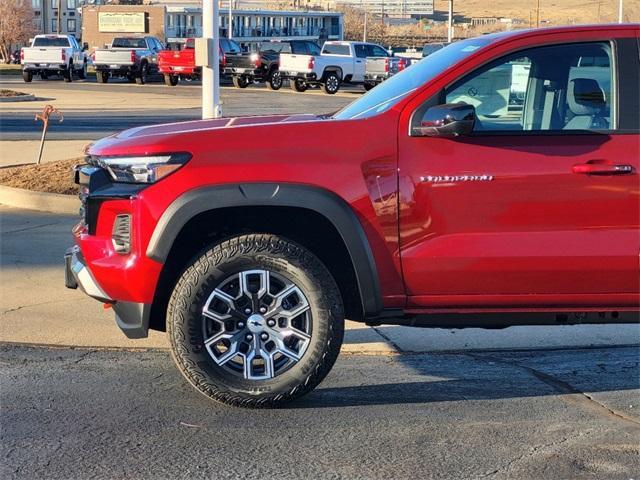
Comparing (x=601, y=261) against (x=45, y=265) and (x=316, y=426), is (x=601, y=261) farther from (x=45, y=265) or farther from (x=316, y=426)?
(x=45, y=265)

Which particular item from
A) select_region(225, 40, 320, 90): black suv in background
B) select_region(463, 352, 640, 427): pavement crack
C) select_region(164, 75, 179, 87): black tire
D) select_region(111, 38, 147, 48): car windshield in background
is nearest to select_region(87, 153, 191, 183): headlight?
select_region(463, 352, 640, 427): pavement crack

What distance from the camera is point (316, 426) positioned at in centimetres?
505

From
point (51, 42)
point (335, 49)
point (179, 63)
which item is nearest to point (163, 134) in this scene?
point (335, 49)

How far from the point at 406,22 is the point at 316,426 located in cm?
9499

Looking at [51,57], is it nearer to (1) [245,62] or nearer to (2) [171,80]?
(2) [171,80]

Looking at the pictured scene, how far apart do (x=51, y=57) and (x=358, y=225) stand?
37623 millimetres

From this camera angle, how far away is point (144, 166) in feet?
16.7

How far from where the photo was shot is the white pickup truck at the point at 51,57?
3994cm

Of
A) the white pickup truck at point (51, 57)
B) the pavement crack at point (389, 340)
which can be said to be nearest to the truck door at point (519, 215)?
the pavement crack at point (389, 340)

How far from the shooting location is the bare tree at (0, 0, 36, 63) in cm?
6800

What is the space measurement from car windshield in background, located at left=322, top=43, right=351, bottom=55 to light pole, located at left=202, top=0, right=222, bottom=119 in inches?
1002

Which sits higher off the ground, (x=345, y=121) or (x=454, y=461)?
(x=345, y=121)

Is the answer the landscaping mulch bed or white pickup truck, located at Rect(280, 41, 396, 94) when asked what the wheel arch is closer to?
white pickup truck, located at Rect(280, 41, 396, 94)

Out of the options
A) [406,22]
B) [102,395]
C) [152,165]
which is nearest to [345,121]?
[152,165]
